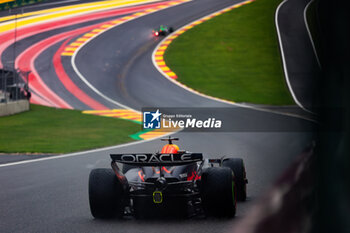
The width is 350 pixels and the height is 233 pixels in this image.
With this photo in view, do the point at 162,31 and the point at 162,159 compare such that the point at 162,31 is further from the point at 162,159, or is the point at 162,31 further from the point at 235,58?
the point at 162,159

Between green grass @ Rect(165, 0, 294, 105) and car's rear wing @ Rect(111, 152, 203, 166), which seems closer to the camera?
car's rear wing @ Rect(111, 152, 203, 166)

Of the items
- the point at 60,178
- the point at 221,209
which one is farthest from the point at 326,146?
the point at 60,178

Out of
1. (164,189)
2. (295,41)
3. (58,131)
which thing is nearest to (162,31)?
(295,41)

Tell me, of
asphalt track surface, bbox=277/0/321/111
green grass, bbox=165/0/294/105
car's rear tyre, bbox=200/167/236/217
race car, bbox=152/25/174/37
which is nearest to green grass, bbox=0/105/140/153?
green grass, bbox=165/0/294/105

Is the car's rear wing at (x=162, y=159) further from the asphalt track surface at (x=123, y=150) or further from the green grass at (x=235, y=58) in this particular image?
the green grass at (x=235, y=58)

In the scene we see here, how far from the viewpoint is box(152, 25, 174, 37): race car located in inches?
1487

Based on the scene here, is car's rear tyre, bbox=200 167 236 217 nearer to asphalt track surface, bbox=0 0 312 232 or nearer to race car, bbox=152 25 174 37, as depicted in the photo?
asphalt track surface, bbox=0 0 312 232

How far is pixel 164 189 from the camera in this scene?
6.74 metres

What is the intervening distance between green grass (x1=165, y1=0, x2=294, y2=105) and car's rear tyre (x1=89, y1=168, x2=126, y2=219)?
19.6m

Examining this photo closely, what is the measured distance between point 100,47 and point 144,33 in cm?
378

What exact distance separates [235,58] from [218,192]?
90.2 ft

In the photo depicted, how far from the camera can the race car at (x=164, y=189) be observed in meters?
6.67

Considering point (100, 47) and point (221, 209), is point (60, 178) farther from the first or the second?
point (100, 47)

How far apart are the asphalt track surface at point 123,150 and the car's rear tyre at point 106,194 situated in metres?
0.14
